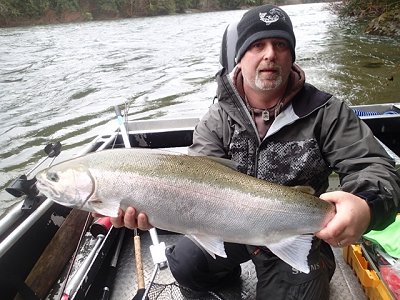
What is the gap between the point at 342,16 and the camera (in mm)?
28781

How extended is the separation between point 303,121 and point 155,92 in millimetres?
9622

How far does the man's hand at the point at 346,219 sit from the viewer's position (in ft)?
5.97

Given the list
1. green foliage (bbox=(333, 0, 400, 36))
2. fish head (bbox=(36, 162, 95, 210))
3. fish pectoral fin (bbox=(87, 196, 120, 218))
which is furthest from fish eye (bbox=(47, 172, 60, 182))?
green foliage (bbox=(333, 0, 400, 36))

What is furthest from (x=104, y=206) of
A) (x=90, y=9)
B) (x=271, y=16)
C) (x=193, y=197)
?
(x=90, y=9)

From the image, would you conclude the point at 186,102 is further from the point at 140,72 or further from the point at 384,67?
the point at 384,67

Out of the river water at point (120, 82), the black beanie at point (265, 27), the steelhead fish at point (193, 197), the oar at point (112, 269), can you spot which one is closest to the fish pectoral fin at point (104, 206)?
the steelhead fish at point (193, 197)

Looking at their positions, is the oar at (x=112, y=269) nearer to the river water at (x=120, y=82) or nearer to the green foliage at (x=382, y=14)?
the river water at (x=120, y=82)

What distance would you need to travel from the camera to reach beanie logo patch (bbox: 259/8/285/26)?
2.53 metres

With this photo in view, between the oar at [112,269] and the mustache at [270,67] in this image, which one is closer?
the mustache at [270,67]

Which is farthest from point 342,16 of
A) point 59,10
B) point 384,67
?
point 59,10

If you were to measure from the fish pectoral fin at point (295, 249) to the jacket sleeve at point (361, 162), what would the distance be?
0.31m

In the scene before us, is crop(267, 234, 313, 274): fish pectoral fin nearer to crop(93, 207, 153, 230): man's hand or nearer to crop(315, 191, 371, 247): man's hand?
crop(315, 191, 371, 247): man's hand

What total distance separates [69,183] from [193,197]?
0.60 meters

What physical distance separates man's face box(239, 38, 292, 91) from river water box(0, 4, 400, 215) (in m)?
2.34
